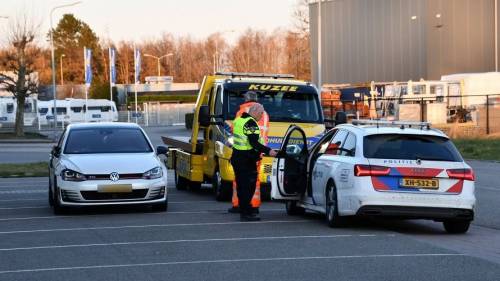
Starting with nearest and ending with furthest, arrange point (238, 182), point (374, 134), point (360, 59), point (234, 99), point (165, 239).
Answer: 1. point (165, 239)
2. point (374, 134)
3. point (238, 182)
4. point (234, 99)
5. point (360, 59)

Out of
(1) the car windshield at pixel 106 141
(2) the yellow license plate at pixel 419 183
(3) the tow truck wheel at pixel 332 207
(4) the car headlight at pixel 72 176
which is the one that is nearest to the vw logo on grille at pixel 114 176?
(4) the car headlight at pixel 72 176

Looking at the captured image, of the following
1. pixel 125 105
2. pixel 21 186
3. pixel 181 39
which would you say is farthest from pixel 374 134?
pixel 181 39

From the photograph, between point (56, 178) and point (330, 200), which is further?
point (56, 178)

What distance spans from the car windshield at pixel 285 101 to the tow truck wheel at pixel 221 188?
127 centimetres

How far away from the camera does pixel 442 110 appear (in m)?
48.6

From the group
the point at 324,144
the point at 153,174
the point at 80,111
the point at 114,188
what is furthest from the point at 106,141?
the point at 80,111

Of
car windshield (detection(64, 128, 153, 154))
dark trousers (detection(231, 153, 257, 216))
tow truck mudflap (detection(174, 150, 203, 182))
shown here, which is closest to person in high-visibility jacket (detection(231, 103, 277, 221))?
dark trousers (detection(231, 153, 257, 216))

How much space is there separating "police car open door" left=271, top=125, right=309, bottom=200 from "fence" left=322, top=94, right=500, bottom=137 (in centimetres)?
2724

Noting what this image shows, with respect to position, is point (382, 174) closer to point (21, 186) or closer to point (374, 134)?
point (374, 134)

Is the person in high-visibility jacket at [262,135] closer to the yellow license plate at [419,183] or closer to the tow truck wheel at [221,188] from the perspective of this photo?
the tow truck wheel at [221,188]

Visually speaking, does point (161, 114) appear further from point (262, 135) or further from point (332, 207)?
point (332, 207)

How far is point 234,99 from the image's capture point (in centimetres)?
1861

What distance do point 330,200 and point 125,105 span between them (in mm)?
94314

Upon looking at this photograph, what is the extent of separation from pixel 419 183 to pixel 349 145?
123 cm
